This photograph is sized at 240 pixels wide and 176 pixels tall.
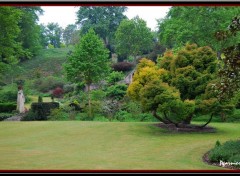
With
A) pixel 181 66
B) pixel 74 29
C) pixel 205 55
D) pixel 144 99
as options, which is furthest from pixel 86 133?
pixel 205 55

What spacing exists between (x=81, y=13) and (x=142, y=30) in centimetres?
168

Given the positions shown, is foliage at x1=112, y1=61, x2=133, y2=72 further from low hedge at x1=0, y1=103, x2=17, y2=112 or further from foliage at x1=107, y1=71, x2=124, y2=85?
low hedge at x1=0, y1=103, x2=17, y2=112

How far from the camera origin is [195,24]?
10797 millimetres

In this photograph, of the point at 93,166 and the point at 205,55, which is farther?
the point at 205,55

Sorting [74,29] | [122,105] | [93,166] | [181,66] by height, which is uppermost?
[74,29]

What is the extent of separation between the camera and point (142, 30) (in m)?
8.70

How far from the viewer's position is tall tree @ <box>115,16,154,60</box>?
27.5ft

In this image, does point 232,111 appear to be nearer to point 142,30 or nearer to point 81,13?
point 142,30

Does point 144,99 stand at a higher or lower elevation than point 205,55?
lower

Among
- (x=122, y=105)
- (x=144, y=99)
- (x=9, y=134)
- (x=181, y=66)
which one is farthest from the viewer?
(x=122, y=105)

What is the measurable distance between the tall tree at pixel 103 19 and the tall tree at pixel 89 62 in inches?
11.5

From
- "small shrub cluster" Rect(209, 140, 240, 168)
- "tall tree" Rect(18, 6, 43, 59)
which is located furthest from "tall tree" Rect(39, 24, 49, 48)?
"small shrub cluster" Rect(209, 140, 240, 168)

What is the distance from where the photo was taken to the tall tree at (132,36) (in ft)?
27.5

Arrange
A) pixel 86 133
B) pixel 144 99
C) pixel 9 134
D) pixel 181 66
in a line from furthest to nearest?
1. pixel 181 66
2. pixel 144 99
3. pixel 86 133
4. pixel 9 134
